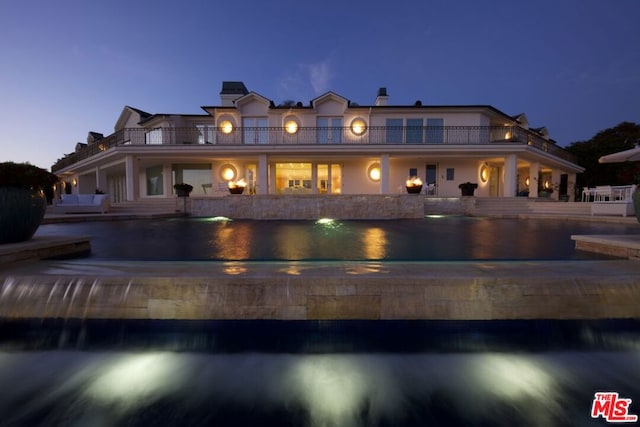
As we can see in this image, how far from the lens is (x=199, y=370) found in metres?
2.41

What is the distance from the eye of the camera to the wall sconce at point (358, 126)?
19328mm

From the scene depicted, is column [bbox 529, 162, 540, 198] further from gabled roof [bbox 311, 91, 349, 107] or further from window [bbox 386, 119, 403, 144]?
gabled roof [bbox 311, 91, 349, 107]

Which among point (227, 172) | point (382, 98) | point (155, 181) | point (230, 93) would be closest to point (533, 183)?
point (382, 98)

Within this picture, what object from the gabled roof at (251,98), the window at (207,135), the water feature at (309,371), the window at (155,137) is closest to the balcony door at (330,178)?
the gabled roof at (251,98)

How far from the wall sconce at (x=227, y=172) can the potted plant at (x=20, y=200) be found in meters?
16.1

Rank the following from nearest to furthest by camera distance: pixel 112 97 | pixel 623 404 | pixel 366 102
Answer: pixel 623 404 < pixel 112 97 < pixel 366 102

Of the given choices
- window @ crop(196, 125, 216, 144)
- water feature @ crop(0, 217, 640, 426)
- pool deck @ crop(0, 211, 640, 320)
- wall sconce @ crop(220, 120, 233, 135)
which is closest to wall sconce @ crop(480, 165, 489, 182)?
wall sconce @ crop(220, 120, 233, 135)

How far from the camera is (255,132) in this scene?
19.6m

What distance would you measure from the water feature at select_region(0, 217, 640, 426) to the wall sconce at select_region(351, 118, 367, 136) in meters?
18.0

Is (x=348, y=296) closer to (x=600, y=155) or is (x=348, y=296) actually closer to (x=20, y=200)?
(x=20, y=200)

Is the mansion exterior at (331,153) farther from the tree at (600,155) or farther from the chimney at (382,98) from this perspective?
the tree at (600,155)

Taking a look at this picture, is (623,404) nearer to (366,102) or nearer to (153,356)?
(153,356)

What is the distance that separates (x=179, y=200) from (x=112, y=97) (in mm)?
48209

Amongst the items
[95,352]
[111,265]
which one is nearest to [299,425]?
[95,352]
